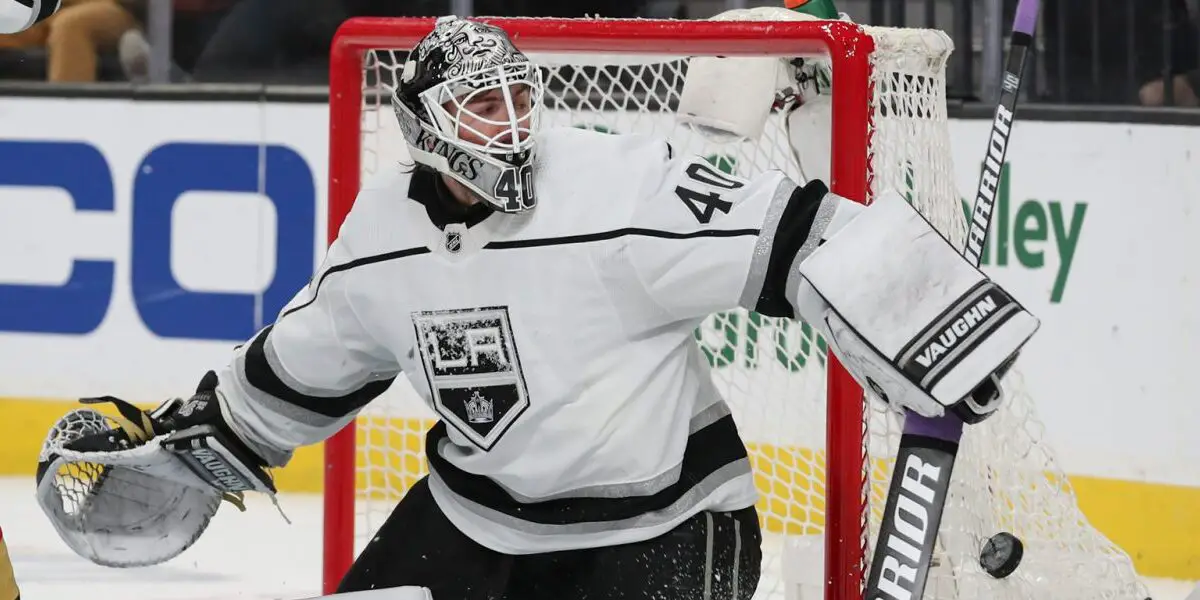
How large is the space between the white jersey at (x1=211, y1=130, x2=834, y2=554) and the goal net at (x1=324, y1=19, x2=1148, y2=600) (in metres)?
0.38

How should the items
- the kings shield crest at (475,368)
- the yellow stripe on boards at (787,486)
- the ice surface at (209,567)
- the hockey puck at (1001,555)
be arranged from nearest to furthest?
the kings shield crest at (475,368) < the hockey puck at (1001,555) < the yellow stripe on boards at (787,486) < the ice surface at (209,567)

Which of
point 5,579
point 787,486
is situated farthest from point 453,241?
point 787,486

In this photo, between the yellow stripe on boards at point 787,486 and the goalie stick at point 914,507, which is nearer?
the goalie stick at point 914,507

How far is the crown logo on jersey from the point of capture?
6.20 ft

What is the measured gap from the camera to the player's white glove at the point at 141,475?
7.04ft

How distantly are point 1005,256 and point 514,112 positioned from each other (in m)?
1.95

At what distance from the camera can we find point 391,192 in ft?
6.57

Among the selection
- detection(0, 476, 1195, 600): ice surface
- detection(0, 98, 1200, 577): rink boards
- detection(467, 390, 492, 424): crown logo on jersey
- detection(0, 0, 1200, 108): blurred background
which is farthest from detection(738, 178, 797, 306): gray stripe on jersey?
detection(0, 0, 1200, 108): blurred background

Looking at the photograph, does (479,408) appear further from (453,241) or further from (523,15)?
(523,15)

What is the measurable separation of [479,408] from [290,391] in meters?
0.35

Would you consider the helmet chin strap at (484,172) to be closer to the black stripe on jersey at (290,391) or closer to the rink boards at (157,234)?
the black stripe on jersey at (290,391)

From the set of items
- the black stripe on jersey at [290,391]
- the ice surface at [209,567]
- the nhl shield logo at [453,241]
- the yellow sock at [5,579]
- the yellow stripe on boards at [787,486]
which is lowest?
the ice surface at [209,567]

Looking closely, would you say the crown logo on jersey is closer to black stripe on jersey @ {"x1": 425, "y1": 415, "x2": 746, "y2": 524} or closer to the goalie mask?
black stripe on jersey @ {"x1": 425, "y1": 415, "x2": 746, "y2": 524}

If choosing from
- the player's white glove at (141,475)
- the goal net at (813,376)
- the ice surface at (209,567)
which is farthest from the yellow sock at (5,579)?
the ice surface at (209,567)
